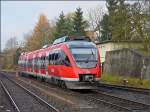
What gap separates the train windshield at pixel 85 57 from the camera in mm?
23672

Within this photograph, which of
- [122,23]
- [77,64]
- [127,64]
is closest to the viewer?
[77,64]

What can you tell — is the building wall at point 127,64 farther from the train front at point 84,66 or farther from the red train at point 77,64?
the train front at point 84,66

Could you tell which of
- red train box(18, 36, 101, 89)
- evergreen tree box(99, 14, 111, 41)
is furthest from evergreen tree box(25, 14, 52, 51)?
red train box(18, 36, 101, 89)

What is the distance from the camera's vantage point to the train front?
76.5 ft

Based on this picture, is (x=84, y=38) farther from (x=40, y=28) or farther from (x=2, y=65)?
(x=2, y=65)

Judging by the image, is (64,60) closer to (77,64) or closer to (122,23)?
(77,64)

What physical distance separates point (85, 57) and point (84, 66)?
64cm

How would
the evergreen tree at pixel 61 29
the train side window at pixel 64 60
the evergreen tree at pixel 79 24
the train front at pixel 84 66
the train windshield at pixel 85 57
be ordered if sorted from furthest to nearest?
the evergreen tree at pixel 79 24 → the evergreen tree at pixel 61 29 → the train side window at pixel 64 60 → the train windshield at pixel 85 57 → the train front at pixel 84 66

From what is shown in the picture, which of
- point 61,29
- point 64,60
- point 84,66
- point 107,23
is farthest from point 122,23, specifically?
point 84,66

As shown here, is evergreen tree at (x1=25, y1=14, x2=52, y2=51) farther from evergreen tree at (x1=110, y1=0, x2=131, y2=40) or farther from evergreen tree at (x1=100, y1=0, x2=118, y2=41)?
evergreen tree at (x1=110, y1=0, x2=131, y2=40)

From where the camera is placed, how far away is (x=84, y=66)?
2358cm

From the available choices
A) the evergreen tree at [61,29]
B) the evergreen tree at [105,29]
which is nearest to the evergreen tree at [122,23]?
the evergreen tree at [61,29]

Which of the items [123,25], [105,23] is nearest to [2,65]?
[105,23]

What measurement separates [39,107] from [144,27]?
3017 centimetres
